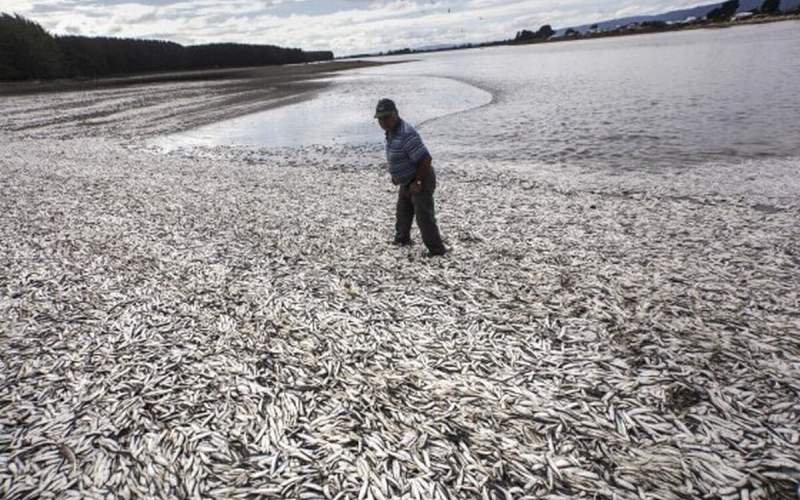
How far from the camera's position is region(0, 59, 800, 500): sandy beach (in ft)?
14.7

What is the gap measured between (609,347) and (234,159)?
20.4 m

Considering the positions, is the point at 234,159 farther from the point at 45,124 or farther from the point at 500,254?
the point at 45,124

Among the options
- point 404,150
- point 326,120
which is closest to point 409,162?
point 404,150

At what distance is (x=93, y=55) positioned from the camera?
115562mm

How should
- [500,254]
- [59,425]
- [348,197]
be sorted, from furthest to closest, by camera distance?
1. [348,197]
2. [500,254]
3. [59,425]

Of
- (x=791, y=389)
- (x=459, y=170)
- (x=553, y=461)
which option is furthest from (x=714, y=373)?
(x=459, y=170)

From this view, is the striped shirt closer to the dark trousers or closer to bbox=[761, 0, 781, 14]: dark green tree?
the dark trousers

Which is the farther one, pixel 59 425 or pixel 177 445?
pixel 59 425

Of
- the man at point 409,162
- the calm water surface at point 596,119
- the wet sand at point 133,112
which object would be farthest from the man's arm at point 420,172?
the wet sand at point 133,112

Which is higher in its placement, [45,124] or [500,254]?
[45,124]

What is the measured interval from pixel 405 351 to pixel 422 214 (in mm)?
3257

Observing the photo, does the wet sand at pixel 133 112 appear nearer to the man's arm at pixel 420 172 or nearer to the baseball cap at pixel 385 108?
the baseball cap at pixel 385 108

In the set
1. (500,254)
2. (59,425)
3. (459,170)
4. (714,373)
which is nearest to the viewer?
(59,425)

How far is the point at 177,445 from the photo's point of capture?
193 inches
